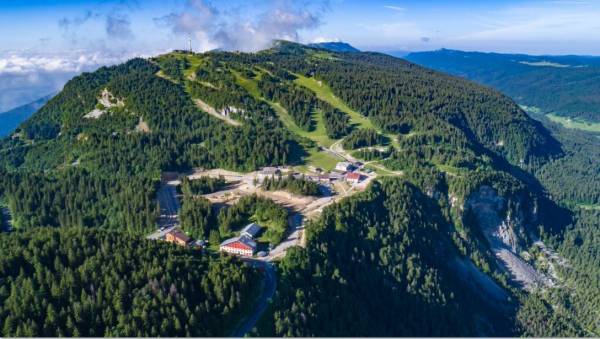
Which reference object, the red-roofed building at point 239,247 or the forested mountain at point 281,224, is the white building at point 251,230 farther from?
the red-roofed building at point 239,247

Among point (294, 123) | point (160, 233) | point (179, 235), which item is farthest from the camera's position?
point (294, 123)

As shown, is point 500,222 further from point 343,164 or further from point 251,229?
point 251,229

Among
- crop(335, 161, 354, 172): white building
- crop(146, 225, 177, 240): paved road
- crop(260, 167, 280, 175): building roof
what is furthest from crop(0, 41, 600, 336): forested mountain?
crop(335, 161, 354, 172): white building

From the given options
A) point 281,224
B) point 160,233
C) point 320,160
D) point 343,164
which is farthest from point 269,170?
point 160,233

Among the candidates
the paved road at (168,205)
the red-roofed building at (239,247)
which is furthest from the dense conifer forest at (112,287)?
the paved road at (168,205)

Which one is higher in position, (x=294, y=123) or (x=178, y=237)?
(x=294, y=123)

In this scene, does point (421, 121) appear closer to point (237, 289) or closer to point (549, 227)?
point (549, 227)

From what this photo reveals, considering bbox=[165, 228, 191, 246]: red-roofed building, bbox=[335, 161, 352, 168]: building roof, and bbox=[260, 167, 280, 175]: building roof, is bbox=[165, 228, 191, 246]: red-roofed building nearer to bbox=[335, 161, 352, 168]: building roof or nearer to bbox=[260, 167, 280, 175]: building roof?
bbox=[260, 167, 280, 175]: building roof
